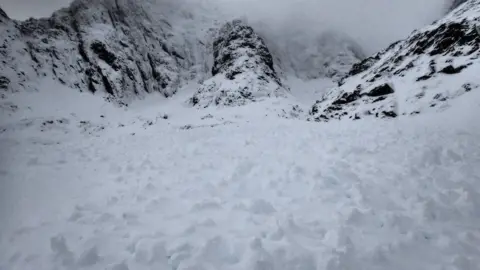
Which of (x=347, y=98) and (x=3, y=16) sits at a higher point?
(x=3, y=16)

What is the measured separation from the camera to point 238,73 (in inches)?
3285

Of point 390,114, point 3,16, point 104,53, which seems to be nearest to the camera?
point 390,114

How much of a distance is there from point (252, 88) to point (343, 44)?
87.0 metres

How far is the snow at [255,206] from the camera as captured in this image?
159 inches

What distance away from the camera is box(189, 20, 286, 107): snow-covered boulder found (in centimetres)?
7244

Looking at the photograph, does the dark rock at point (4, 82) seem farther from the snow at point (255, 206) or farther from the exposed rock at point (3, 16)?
the snow at point (255, 206)

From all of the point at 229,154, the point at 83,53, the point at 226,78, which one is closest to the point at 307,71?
the point at 226,78

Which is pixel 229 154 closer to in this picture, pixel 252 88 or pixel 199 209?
pixel 199 209

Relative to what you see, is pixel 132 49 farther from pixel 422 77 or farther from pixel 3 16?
pixel 422 77

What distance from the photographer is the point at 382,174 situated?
6.62 m

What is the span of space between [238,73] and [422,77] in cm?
5792

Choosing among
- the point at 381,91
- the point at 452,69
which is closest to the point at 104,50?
the point at 381,91

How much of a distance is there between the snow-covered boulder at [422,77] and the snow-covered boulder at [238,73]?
32.5m

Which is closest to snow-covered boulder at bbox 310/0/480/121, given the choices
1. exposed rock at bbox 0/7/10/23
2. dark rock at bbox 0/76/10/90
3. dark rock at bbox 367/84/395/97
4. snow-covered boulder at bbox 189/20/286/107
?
dark rock at bbox 367/84/395/97
